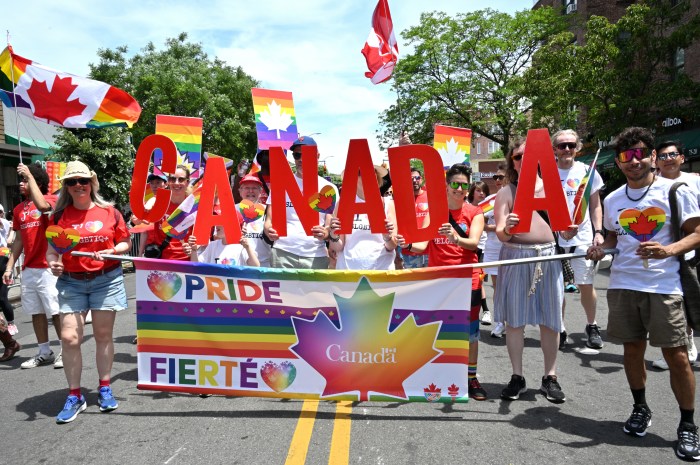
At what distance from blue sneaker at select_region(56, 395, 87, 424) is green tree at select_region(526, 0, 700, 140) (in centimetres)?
1334

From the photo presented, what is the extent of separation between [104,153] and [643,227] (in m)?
14.7

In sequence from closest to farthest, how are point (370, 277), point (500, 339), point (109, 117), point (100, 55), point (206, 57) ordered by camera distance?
1. point (370, 277)
2. point (109, 117)
3. point (500, 339)
4. point (100, 55)
5. point (206, 57)

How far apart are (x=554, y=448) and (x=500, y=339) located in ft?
10.00

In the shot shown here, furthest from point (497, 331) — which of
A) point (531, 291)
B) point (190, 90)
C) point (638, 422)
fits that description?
point (190, 90)

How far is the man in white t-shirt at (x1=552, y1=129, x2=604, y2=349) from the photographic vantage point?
4.79 metres

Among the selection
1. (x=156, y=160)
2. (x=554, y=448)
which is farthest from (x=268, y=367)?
(x=156, y=160)

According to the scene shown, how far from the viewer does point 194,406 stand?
4191 mm

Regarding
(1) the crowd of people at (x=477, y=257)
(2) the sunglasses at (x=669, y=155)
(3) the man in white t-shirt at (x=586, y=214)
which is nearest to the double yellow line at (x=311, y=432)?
(1) the crowd of people at (x=477, y=257)

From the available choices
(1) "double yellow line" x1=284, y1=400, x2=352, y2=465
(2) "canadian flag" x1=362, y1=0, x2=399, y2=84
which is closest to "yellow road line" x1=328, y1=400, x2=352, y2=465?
(1) "double yellow line" x1=284, y1=400, x2=352, y2=465

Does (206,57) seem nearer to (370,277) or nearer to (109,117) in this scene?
(109,117)

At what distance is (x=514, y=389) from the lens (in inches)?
166

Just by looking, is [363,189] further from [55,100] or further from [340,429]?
[55,100]

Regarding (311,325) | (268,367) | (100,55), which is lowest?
(268,367)

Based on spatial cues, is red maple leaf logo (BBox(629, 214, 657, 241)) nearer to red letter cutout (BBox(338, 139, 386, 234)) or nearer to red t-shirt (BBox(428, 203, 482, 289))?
red t-shirt (BBox(428, 203, 482, 289))
